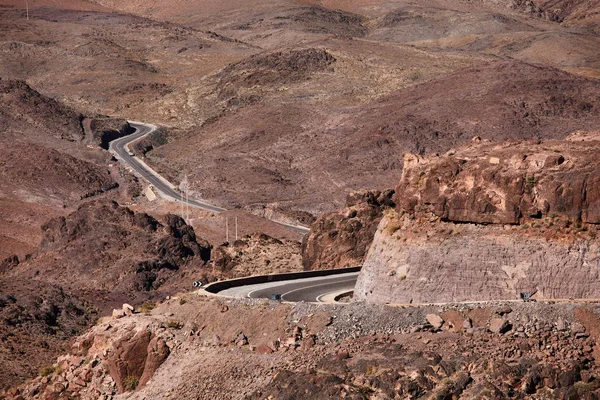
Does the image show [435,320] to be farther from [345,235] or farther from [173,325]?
[345,235]

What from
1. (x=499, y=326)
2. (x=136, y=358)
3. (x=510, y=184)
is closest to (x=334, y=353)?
(x=499, y=326)

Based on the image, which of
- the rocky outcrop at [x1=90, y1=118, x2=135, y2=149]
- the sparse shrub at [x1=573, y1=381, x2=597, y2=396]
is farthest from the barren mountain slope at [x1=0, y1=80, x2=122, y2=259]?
the sparse shrub at [x1=573, y1=381, x2=597, y2=396]

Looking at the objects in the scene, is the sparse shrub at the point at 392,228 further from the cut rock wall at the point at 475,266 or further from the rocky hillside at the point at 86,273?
the rocky hillside at the point at 86,273

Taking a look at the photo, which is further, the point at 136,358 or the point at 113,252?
the point at 113,252

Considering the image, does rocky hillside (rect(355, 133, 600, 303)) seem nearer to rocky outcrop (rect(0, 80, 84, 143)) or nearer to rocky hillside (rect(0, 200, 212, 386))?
rocky hillside (rect(0, 200, 212, 386))

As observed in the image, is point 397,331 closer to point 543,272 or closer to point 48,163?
point 543,272

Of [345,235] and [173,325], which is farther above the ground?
[173,325]
